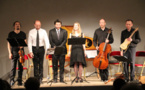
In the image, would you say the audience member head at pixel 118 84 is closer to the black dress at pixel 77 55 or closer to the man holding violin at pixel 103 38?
the black dress at pixel 77 55

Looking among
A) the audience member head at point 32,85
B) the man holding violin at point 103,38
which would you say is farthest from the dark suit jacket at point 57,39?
the audience member head at point 32,85

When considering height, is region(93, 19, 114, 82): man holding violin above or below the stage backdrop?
below

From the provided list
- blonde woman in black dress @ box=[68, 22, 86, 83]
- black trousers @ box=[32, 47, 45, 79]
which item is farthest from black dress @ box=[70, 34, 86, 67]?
black trousers @ box=[32, 47, 45, 79]

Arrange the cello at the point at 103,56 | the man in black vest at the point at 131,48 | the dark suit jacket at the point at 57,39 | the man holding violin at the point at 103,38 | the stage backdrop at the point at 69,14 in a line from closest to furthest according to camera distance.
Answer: the cello at the point at 103,56, the man in black vest at the point at 131,48, the dark suit jacket at the point at 57,39, the man holding violin at the point at 103,38, the stage backdrop at the point at 69,14

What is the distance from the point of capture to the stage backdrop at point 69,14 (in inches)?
279

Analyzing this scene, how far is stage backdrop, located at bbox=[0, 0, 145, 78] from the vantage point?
23.2 ft

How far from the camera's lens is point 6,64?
7113mm

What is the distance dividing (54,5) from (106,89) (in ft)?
16.0

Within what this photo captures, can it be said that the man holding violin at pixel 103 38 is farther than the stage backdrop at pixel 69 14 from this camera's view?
No

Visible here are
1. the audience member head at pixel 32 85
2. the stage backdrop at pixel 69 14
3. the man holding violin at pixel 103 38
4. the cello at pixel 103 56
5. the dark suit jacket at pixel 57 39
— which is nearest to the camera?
the audience member head at pixel 32 85

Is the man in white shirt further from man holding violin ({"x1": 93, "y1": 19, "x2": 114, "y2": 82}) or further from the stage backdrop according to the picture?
the stage backdrop

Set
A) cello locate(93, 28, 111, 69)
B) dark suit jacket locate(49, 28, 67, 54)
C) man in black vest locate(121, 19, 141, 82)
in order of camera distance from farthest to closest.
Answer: dark suit jacket locate(49, 28, 67, 54)
man in black vest locate(121, 19, 141, 82)
cello locate(93, 28, 111, 69)

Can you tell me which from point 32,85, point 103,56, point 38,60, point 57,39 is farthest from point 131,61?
point 32,85

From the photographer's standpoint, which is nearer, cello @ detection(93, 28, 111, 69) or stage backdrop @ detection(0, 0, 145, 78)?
cello @ detection(93, 28, 111, 69)
